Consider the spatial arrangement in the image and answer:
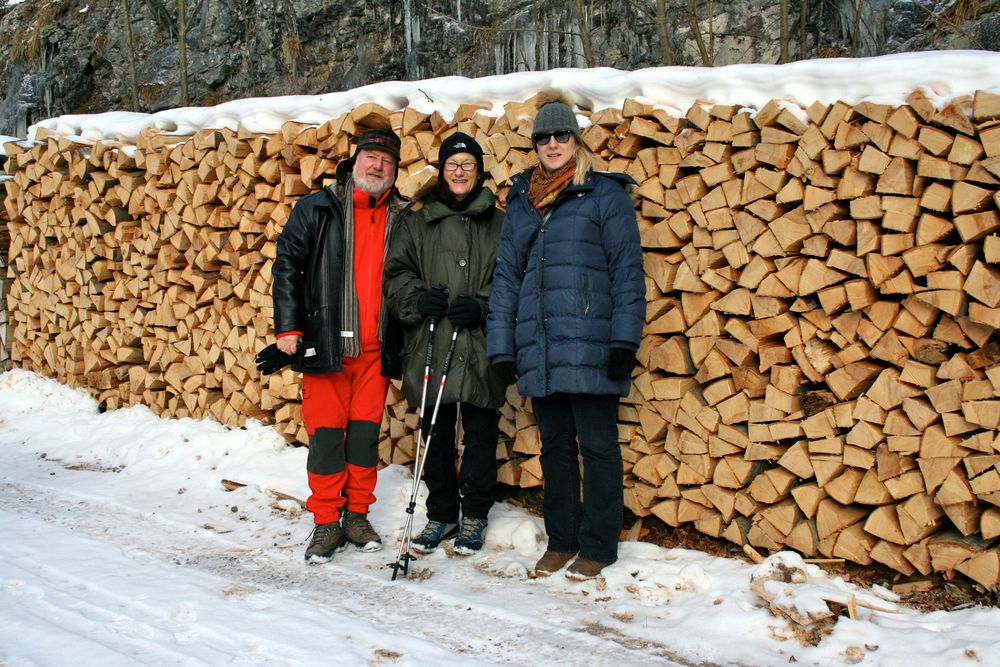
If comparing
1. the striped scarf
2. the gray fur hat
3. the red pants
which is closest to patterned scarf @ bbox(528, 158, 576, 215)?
the gray fur hat

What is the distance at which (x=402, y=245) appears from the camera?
4.29m

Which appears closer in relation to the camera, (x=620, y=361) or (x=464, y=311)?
(x=620, y=361)

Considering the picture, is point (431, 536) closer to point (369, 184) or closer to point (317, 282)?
point (317, 282)

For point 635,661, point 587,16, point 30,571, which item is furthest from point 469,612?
point 587,16

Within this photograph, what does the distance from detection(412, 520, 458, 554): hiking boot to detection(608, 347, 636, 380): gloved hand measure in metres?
1.35

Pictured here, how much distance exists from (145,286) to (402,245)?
344 centimetres

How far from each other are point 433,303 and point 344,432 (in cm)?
91

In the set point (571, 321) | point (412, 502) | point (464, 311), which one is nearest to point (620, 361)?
point (571, 321)

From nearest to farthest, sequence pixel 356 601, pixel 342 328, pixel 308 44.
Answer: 1. pixel 356 601
2. pixel 342 328
3. pixel 308 44

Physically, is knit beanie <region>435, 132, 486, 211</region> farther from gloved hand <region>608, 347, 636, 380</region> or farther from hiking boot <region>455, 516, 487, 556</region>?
hiking boot <region>455, 516, 487, 556</region>

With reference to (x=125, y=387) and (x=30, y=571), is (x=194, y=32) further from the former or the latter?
(x=30, y=571)

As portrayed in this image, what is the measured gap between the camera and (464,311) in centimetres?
412

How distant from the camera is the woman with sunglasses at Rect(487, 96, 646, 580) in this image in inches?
148

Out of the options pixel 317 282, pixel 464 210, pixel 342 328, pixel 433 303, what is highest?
pixel 464 210
